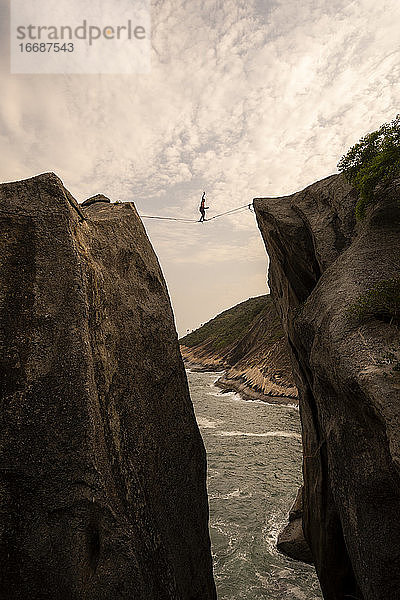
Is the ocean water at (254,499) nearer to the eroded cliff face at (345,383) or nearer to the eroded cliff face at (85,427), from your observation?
the eroded cliff face at (345,383)

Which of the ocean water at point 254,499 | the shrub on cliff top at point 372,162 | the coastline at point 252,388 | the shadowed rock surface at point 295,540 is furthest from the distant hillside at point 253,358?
the shrub on cliff top at point 372,162

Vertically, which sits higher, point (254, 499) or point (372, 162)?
point (372, 162)

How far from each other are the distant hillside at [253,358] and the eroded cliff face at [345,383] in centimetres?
2908

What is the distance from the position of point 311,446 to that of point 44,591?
9.32 metres

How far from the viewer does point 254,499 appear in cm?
1856

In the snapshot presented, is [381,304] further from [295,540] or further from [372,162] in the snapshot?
[295,540]

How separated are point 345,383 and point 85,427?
491 cm

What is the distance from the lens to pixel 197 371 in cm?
8131

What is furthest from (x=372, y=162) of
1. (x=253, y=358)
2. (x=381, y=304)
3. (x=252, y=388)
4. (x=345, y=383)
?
(x=253, y=358)

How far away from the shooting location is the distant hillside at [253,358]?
45844 mm

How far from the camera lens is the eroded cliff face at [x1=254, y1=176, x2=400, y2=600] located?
7203mm

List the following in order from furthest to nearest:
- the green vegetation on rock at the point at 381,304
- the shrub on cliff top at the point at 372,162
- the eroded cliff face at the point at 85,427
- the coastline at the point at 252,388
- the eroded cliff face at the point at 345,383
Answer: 1. the coastline at the point at 252,388
2. the shrub on cliff top at the point at 372,162
3. the green vegetation on rock at the point at 381,304
4. the eroded cliff face at the point at 345,383
5. the eroded cliff face at the point at 85,427

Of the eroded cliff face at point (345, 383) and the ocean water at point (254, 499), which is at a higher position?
the eroded cliff face at point (345, 383)

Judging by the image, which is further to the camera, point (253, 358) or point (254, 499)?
point (253, 358)
